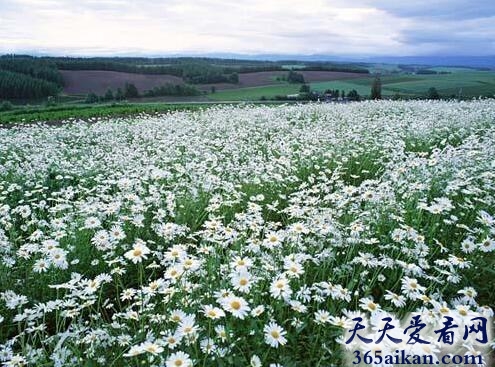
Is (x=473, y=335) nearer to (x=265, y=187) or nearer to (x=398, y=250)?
(x=398, y=250)

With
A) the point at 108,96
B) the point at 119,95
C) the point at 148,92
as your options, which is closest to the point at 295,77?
the point at 148,92

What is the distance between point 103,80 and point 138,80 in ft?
14.8

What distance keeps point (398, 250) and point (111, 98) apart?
140 feet

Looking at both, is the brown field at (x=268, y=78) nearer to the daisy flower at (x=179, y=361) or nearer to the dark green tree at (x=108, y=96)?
the dark green tree at (x=108, y=96)

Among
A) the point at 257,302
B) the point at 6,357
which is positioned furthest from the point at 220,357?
the point at 6,357

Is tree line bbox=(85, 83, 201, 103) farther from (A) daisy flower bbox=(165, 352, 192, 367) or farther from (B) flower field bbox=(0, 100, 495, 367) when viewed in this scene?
(A) daisy flower bbox=(165, 352, 192, 367)

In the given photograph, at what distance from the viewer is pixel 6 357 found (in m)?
2.81

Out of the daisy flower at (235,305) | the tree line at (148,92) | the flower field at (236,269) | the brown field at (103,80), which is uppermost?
the brown field at (103,80)

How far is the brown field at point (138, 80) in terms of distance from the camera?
4863 cm

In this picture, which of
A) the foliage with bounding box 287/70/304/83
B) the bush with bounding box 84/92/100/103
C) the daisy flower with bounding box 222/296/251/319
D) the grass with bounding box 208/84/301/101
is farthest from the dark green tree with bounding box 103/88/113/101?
the daisy flower with bounding box 222/296/251/319

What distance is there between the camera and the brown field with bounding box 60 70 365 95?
1915 inches

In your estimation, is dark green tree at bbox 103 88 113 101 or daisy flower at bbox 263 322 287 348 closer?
daisy flower at bbox 263 322 287 348

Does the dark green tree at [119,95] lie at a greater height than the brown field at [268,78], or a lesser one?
lesser

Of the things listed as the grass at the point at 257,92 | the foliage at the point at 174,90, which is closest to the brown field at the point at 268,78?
the grass at the point at 257,92
